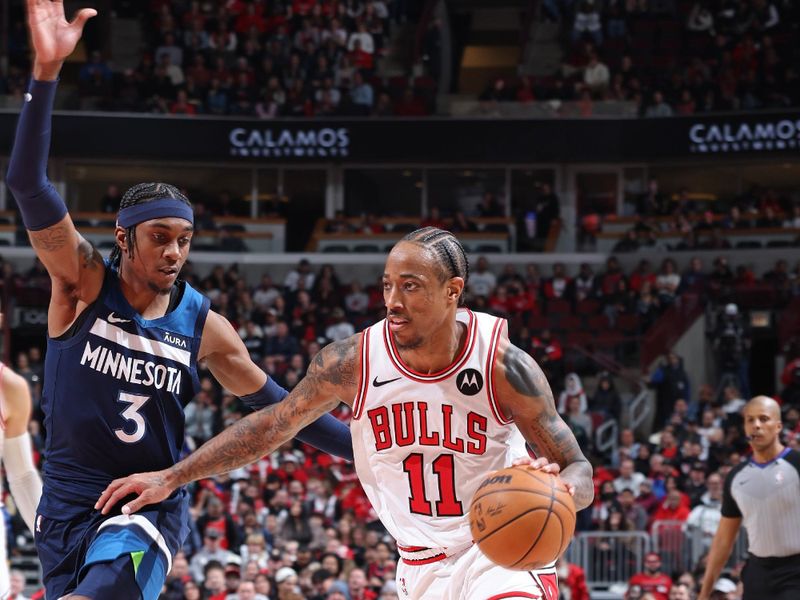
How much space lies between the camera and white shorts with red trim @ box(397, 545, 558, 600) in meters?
5.01

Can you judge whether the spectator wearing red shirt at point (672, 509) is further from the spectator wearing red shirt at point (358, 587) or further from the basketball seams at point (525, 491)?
the basketball seams at point (525, 491)

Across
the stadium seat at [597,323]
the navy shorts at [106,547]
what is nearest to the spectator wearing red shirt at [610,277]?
the stadium seat at [597,323]

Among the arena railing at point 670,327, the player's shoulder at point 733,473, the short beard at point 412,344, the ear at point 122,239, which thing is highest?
the arena railing at point 670,327

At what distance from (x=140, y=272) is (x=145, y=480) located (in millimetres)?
879

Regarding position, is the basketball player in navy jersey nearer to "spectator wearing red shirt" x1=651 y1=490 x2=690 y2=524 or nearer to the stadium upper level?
"spectator wearing red shirt" x1=651 y1=490 x2=690 y2=524

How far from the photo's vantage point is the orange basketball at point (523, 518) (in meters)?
4.48

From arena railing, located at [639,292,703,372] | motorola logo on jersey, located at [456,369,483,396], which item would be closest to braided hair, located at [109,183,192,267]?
motorola logo on jersey, located at [456,369,483,396]

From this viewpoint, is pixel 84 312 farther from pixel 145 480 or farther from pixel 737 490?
pixel 737 490

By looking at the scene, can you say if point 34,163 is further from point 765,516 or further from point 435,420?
point 765,516

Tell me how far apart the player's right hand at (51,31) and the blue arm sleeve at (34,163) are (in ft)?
0.38

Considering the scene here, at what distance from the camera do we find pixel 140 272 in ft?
17.4

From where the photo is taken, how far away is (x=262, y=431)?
5.51 metres

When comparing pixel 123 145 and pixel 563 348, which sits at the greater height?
pixel 123 145

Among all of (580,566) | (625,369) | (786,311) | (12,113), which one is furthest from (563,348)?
(12,113)
